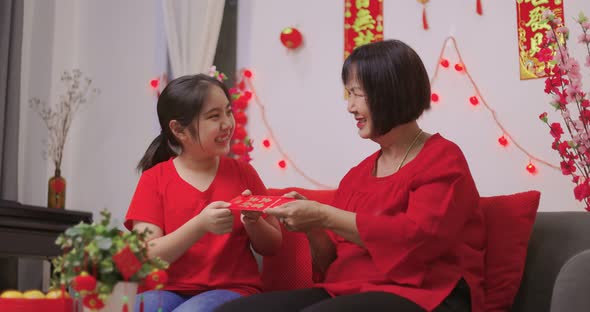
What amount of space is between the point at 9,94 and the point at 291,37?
1.40 meters

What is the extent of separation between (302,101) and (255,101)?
11.0 inches

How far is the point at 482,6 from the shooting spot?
3.11 m

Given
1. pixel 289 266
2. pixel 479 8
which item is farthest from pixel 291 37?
pixel 289 266

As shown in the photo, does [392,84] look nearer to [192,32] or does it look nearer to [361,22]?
[361,22]

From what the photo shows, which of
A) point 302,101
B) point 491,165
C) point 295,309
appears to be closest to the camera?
point 295,309

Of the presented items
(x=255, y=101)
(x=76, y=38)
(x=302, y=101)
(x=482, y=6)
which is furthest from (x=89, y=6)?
(x=482, y=6)

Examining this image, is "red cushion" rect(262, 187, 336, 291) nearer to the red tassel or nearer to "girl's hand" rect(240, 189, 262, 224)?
"girl's hand" rect(240, 189, 262, 224)

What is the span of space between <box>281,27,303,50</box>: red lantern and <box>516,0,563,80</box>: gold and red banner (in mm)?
1063

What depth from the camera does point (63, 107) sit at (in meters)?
3.87

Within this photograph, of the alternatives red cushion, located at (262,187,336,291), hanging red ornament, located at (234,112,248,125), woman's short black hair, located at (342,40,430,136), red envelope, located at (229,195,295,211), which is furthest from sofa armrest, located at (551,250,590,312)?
hanging red ornament, located at (234,112,248,125)

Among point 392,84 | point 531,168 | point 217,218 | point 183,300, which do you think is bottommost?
point 183,300

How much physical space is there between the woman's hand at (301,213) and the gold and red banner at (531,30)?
1578 millimetres

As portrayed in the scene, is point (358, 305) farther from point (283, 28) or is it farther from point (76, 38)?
point (76, 38)

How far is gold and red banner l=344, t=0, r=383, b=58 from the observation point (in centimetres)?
338
